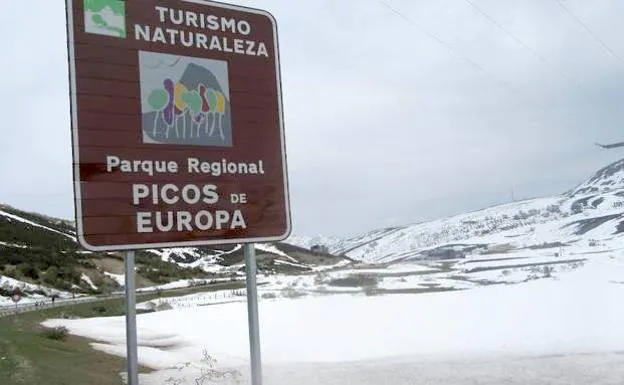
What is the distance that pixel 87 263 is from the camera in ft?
248

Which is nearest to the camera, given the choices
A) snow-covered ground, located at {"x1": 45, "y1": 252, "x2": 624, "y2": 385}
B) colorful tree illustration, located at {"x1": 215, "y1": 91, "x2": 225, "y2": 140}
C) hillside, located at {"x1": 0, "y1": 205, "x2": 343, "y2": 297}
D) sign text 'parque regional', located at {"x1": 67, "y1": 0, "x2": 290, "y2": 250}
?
sign text 'parque regional', located at {"x1": 67, "y1": 0, "x2": 290, "y2": 250}

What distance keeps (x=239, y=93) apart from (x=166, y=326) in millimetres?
19562

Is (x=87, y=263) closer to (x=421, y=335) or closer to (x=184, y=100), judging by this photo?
(x=421, y=335)

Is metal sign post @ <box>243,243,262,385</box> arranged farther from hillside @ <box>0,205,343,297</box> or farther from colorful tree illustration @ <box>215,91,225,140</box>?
hillside @ <box>0,205,343,297</box>

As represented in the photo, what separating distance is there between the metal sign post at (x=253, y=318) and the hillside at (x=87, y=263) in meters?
51.7

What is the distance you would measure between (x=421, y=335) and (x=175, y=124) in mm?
14415

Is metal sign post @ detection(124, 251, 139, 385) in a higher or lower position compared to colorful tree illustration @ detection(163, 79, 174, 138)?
lower

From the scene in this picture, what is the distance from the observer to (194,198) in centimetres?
368

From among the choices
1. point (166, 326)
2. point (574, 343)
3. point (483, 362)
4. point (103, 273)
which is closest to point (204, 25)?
point (483, 362)

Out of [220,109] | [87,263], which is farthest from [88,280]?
[220,109]

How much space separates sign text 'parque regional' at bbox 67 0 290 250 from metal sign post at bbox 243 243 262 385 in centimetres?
16

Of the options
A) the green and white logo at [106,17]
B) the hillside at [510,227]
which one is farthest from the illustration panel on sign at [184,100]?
the hillside at [510,227]

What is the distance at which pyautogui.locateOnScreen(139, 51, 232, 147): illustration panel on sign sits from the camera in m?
3.53

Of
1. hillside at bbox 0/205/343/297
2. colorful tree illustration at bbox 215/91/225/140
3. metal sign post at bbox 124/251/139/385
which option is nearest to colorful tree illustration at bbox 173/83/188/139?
colorful tree illustration at bbox 215/91/225/140
